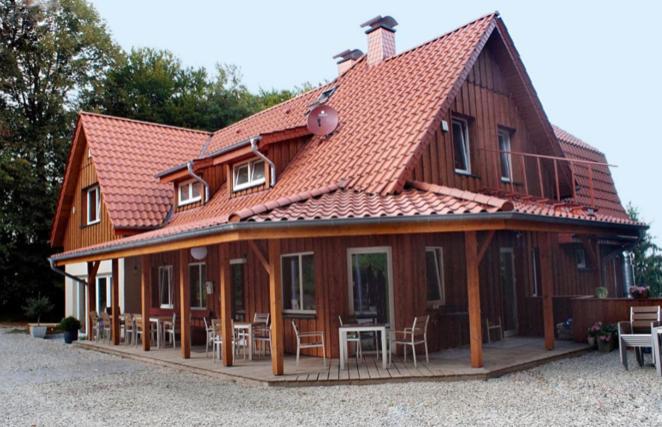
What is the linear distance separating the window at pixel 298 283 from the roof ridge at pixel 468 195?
248 cm

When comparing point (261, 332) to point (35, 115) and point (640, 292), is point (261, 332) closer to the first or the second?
point (640, 292)

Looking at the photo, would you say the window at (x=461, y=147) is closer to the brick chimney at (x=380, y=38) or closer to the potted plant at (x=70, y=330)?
the brick chimney at (x=380, y=38)

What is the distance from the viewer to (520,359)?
32.4 ft

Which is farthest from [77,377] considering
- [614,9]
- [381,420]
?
[614,9]

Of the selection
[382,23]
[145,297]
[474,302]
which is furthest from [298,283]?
[382,23]

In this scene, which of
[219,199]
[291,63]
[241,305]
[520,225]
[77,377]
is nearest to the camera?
[520,225]

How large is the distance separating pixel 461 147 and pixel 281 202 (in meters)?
4.77

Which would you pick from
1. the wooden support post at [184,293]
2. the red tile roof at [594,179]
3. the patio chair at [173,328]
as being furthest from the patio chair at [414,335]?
the red tile roof at [594,179]

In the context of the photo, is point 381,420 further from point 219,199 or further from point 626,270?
point 626,270

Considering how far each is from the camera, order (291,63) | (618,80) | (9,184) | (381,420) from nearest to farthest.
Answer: (381,420) → (618,80) → (9,184) → (291,63)

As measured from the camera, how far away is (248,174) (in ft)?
47.4

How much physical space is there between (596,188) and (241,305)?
455 inches

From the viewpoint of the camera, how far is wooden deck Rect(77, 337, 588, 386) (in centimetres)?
873

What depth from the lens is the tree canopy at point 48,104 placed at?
26203mm
